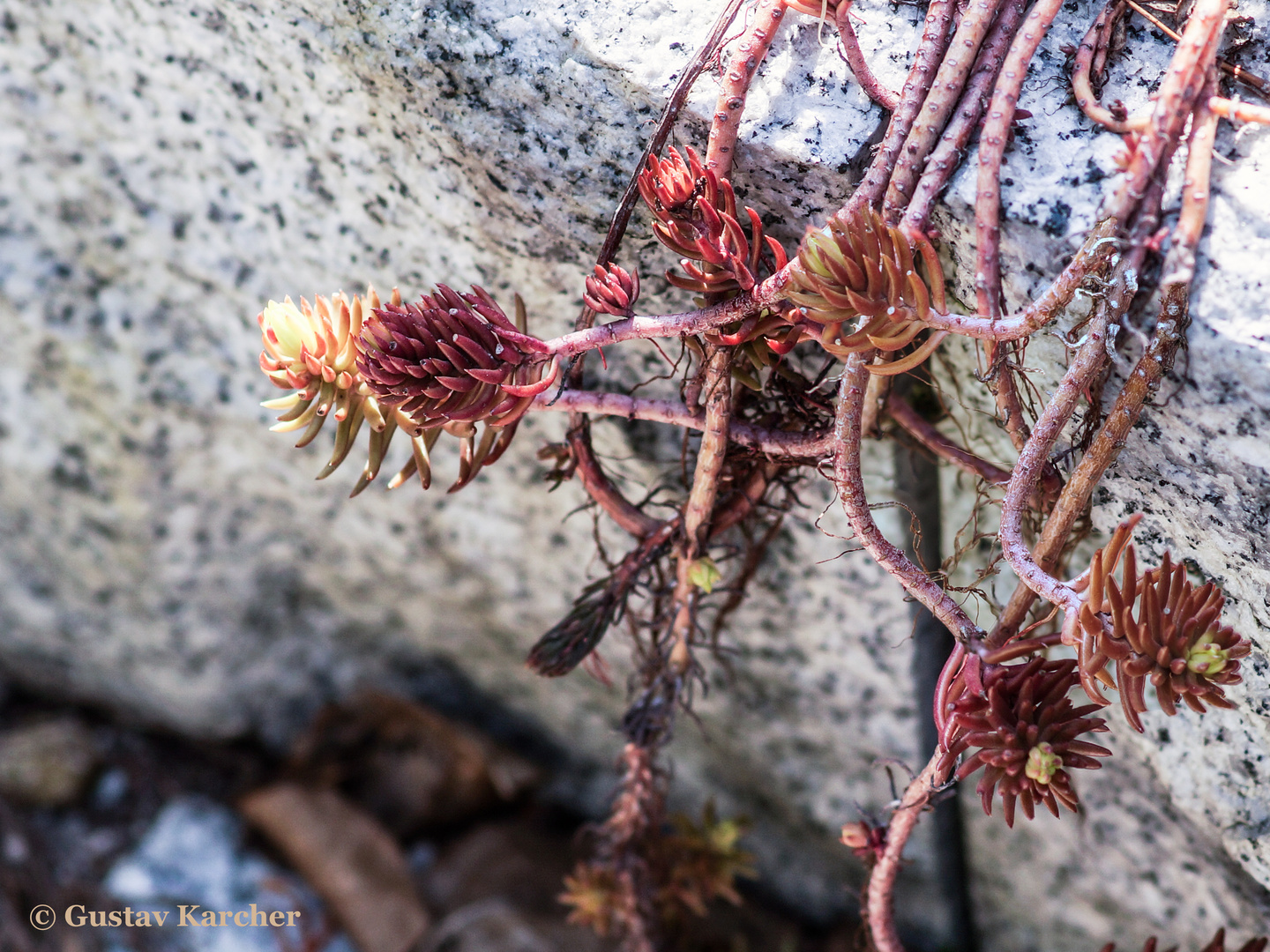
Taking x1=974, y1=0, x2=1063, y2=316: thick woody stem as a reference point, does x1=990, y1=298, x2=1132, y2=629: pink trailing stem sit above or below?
below

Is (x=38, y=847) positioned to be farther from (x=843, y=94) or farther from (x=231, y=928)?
(x=843, y=94)

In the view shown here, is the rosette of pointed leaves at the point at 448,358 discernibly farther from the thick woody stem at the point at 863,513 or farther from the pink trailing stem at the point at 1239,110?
the pink trailing stem at the point at 1239,110

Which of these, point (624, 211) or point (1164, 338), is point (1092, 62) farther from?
point (624, 211)

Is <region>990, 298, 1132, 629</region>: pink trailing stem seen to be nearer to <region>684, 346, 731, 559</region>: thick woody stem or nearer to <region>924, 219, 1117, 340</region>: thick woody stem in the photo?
<region>924, 219, 1117, 340</region>: thick woody stem

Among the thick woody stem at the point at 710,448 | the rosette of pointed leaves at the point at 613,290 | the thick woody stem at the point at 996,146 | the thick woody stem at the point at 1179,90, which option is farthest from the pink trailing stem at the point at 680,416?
the thick woody stem at the point at 1179,90
